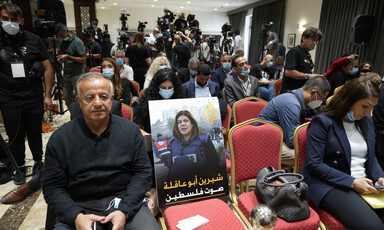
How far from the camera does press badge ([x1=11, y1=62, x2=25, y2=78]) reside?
2.33m

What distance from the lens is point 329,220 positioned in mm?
1539

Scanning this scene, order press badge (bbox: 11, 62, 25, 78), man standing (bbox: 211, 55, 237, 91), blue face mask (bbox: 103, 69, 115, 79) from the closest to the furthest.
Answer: press badge (bbox: 11, 62, 25, 78), blue face mask (bbox: 103, 69, 115, 79), man standing (bbox: 211, 55, 237, 91)

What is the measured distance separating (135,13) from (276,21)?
308 inches

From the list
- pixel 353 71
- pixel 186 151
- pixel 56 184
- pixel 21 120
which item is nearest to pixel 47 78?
pixel 21 120

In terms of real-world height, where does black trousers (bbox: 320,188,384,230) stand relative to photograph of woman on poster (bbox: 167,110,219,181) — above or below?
below

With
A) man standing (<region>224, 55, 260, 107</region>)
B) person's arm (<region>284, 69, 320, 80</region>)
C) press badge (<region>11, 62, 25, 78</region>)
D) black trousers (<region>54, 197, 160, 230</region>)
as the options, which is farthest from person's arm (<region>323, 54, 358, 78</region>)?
press badge (<region>11, 62, 25, 78</region>)

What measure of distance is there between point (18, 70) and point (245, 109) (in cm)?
229

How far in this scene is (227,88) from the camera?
3.34 m

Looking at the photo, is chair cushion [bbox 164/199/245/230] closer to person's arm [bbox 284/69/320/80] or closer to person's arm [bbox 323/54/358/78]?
person's arm [bbox 284/69/320/80]

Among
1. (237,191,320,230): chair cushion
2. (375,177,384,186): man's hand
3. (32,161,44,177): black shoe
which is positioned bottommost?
(32,161,44,177): black shoe

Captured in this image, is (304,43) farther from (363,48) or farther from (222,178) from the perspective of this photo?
(363,48)

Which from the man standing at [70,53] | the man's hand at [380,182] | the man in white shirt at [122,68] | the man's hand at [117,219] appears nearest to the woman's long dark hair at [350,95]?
the man's hand at [380,182]

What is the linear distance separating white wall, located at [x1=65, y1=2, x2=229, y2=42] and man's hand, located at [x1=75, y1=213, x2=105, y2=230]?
13880 millimetres

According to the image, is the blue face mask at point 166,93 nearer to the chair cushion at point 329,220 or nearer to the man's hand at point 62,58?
the chair cushion at point 329,220
